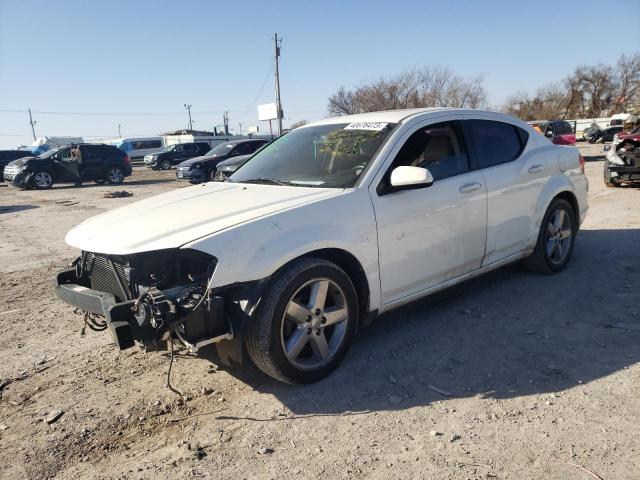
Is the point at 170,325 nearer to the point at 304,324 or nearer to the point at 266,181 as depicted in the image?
the point at 304,324

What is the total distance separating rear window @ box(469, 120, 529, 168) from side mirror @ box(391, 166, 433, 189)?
110cm

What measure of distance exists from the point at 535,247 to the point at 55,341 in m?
4.46

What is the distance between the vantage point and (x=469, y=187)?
4.01 metres

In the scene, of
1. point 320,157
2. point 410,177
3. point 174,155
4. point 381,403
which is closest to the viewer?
point 381,403

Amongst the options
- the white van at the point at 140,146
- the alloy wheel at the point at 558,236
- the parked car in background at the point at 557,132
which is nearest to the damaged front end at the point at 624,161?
the alloy wheel at the point at 558,236

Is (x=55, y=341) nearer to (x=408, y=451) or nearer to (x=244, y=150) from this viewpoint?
(x=408, y=451)

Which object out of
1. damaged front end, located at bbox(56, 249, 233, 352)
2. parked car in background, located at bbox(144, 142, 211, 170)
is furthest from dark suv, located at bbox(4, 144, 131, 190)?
damaged front end, located at bbox(56, 249, 233, 352)

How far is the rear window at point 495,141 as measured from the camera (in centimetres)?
432

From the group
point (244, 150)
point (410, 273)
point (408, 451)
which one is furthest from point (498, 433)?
point (244, 150)

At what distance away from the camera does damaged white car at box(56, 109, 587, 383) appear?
2.82 metres

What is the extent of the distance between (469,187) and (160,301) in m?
2.57

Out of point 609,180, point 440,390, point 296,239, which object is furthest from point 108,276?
point 609,180

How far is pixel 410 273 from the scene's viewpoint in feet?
11.9

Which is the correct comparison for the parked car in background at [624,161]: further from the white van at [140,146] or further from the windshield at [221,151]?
the white van at [140,146]
